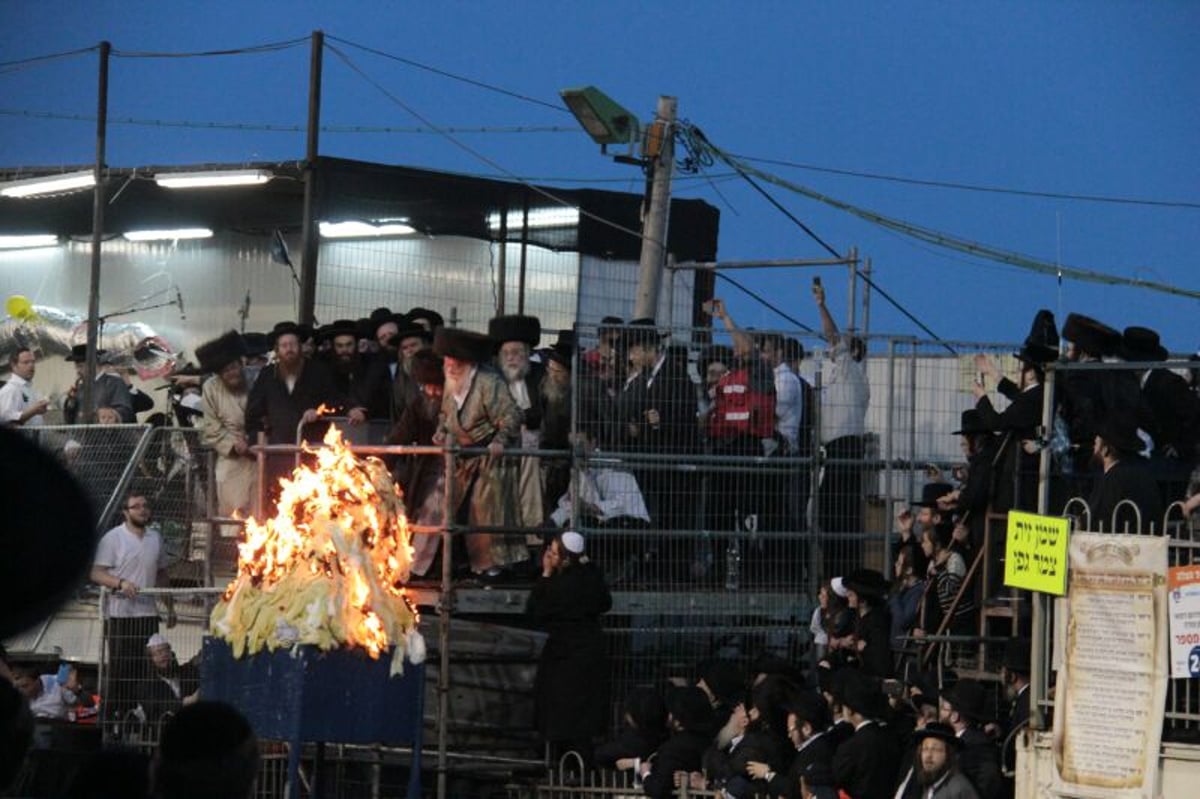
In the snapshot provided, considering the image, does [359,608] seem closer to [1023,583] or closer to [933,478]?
[1023,583]

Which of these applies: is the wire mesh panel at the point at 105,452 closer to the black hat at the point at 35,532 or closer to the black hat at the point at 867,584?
the black hat at the point at 867,584

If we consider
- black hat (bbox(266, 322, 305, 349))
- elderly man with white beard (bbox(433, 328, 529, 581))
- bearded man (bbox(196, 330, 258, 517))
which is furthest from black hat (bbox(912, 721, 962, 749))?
black hat (bbox(266, 322, 305, 349))

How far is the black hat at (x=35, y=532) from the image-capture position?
2930 mm

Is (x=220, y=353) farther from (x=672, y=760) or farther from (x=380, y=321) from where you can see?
(x=672, y=760)

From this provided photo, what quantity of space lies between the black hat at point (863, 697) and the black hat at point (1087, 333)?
264cm

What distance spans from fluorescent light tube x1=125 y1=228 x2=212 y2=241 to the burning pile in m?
13.4

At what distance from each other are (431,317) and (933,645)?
568 cm

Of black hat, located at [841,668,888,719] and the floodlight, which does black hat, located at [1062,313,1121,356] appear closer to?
black hat, located at [841,668,888,719]

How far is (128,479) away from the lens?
17.7 metres

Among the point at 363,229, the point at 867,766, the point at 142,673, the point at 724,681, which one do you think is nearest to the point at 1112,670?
the point at 867,766

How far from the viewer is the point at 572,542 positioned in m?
15.3

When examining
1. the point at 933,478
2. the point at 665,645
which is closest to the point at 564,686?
the point at 665,645

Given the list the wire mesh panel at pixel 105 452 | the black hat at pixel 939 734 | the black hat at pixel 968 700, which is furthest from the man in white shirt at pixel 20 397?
the black hat at pixel 939 734

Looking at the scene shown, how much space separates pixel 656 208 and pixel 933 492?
479 cm
